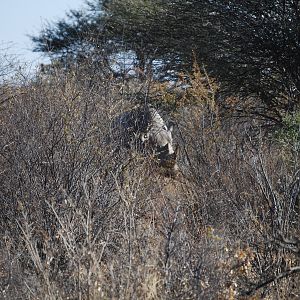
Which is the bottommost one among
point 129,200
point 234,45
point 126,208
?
point 234,45

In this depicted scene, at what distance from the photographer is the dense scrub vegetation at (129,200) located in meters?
6.56

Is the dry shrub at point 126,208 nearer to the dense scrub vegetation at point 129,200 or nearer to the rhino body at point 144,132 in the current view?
the dense scrub vegetation at point 129,200

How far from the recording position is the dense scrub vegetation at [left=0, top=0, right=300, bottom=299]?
21.5 ft

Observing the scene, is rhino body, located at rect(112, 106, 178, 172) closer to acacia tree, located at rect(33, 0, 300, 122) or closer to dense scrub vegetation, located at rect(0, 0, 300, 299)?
dense scrub vegetation, located at rect(0, 0, 300, 299)

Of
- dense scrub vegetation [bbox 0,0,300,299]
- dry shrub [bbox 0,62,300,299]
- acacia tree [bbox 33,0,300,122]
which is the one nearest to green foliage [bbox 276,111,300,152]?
dense scrub vegetation [bbox 0,0,300,299]

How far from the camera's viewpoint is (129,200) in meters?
7.67

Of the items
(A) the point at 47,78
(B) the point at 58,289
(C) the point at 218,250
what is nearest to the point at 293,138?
(A) the point at 47,78

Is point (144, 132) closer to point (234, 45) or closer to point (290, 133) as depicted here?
point (290, 133)

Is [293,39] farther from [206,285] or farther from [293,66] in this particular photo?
[206,285]

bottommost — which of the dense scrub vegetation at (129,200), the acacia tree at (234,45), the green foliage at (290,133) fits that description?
the acacia tree at (234,45)

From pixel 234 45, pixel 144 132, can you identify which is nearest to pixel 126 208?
pixel 144 132

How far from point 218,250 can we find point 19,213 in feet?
9.03

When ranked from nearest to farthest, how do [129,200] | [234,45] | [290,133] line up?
Result: [129,200] < [290,133] < [234,45]

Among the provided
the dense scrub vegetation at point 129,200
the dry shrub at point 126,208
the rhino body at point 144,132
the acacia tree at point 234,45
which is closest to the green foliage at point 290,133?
the dense scrub vegetation at point 129,200
